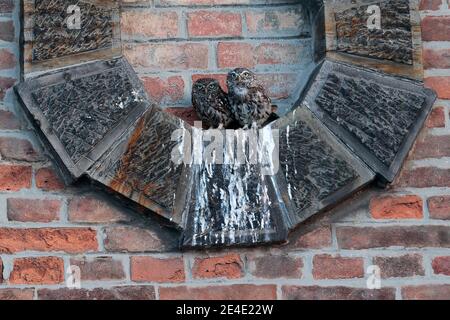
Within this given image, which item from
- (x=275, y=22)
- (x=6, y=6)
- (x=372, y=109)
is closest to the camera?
(x=372, y=109)

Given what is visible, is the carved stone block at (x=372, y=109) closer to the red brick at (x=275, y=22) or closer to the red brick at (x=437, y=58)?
the red brick at (x=437, y=58)

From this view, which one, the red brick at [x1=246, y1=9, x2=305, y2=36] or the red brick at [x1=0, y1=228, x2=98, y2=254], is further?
the red brick at [x1=246, y1=9, x2=305, y2=36]

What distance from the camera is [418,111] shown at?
2.90 m

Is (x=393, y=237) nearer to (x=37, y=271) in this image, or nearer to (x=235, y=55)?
(x=235, y=55)

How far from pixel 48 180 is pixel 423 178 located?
1.00 metres

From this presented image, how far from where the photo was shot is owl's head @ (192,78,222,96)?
9.48 feet

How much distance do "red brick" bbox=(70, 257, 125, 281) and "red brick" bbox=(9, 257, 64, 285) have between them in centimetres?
4

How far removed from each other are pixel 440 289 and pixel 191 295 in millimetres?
653

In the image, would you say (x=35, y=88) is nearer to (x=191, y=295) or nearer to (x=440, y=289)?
(x=191, y=295)

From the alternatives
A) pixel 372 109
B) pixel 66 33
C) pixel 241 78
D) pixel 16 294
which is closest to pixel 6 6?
pixel 66 33

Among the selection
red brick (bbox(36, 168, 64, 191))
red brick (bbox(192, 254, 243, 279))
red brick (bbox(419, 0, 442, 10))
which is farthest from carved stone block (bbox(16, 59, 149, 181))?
red brick (bbox(419, 0, 442, 10))

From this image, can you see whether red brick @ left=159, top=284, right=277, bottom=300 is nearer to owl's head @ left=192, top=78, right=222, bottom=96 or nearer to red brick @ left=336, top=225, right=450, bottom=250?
red brick @ left=336, top=225, right=450, bottom=250

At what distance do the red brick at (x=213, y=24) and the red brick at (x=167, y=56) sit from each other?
4cm

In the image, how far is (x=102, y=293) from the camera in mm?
2791
